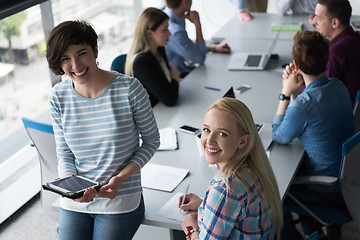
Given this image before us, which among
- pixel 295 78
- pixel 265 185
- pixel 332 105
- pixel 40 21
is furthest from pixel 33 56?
pixel 265 185

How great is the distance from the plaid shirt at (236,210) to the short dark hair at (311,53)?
1066mm

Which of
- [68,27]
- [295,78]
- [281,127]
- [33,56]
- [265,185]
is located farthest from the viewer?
[33,56]

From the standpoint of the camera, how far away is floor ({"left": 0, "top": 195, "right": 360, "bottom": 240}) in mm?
3326

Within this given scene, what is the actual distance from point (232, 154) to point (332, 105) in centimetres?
103

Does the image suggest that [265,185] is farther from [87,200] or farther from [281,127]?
[281,127]

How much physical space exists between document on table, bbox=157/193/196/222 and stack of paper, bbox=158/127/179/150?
0.52m

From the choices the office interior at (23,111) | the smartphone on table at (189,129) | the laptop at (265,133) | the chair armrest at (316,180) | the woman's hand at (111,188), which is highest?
the woman's hand at (111,188)

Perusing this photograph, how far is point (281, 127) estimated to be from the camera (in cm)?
283

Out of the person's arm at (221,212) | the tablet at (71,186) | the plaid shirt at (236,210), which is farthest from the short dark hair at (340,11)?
the tablet at (71,186)

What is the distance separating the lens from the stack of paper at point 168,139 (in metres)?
2.89

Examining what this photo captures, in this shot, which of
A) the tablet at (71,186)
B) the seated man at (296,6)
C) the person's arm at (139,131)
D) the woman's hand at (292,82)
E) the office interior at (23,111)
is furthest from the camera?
the seated man at (296,6)

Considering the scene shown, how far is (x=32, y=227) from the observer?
3.54 meters

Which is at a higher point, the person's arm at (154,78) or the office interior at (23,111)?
the person's arm at (154,78)

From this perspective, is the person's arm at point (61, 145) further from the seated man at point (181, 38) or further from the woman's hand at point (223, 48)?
the woman's hand at point (223, 48)
